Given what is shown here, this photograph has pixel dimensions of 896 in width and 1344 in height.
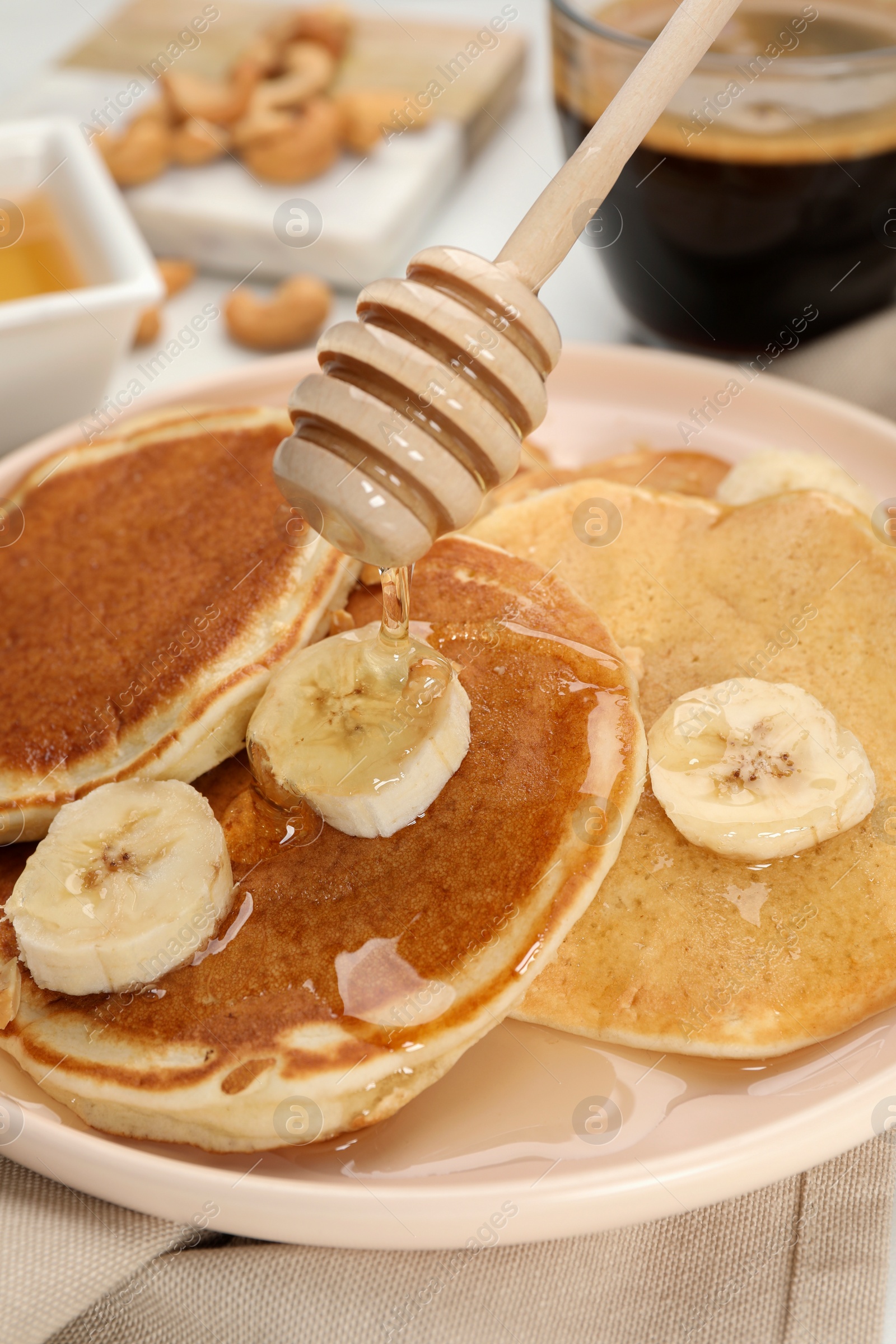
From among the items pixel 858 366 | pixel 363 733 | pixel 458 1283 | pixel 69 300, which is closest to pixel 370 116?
pixel 69 300

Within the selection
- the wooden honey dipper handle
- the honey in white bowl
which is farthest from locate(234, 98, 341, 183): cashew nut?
the wooden honey dipper handle

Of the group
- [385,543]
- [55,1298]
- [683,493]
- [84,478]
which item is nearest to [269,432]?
[84,478]

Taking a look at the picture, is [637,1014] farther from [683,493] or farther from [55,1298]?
[683,493]

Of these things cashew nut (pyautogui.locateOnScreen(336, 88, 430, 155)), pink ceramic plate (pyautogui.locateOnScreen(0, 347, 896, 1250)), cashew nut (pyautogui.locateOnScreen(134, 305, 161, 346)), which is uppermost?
cashew nut (pyautogui.locateOnScreen(336, 88, 430, 155))

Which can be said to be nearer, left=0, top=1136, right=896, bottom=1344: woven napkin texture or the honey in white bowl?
left=0, top=1136, right=896, bottom=1344: woven napkin texture

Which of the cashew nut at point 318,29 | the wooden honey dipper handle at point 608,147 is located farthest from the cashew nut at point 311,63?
the wooden honey dipper handle at point 608,147

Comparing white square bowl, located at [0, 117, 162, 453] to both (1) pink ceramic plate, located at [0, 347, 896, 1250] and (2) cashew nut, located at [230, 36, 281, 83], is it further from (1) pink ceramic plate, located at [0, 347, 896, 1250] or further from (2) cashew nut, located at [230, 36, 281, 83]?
(1) pink ceramic plate, located at [0, 347, 896, 1250]
